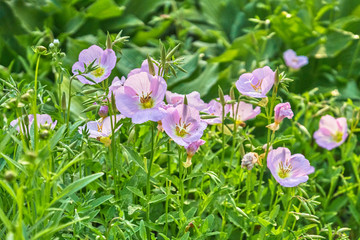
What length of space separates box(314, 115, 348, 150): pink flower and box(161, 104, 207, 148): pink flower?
1.00 metres

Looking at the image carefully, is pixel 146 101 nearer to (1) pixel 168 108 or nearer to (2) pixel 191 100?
(1) pixel 168 108

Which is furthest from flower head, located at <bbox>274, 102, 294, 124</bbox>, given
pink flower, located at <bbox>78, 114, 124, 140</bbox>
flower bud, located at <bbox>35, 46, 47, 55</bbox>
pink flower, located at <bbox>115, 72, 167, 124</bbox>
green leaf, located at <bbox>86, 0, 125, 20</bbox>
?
green leaf, located at <bbox>86, 0, 125, 20</bbox>

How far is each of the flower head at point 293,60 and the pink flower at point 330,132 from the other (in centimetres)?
70

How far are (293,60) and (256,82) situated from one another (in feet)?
4.86

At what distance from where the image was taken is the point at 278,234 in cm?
162

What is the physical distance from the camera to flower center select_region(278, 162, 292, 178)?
5.29ft

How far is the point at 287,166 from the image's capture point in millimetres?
1630

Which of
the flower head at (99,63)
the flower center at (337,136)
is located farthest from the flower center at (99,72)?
the flower center at (337,136)

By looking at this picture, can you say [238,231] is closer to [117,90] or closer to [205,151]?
[205,151]

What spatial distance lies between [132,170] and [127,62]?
1.18 metres

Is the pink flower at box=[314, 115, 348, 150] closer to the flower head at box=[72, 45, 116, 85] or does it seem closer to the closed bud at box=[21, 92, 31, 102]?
the flower head at box=[72, 45, 116, 85]

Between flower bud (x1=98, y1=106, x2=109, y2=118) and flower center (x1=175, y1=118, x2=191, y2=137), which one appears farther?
flower bud (x1=98, y1=106, x2=109, y2=118)

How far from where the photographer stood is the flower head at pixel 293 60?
2.96m

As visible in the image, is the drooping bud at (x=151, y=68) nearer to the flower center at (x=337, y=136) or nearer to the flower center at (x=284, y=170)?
the flower center at (x=284, y=170)
